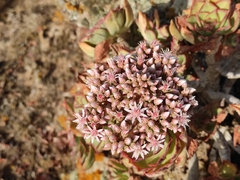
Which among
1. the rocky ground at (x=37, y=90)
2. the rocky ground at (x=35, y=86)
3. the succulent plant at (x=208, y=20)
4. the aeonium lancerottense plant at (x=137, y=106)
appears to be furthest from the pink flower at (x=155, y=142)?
the rocky ground at (x=35, y=86)

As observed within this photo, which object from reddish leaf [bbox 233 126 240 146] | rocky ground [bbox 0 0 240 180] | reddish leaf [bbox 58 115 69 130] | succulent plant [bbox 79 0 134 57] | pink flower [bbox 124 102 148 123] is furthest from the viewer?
reddish leaf [bbox 58 115 69 130]

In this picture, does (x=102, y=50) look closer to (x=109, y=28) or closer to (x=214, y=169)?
(x=109, y=28)

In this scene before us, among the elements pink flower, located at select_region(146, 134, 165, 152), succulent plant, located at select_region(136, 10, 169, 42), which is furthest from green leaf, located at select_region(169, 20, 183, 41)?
pink flower, located at select_region(146, 134, 165, 152)

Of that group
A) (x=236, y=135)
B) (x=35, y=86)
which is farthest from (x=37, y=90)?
(x=236, y=135)

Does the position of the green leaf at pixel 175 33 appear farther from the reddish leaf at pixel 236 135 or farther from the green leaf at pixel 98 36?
the reddish leaf at pixel 236 135

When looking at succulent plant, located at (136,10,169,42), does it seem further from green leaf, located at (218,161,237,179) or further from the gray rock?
green leaf, located at (218,161,237,179)
